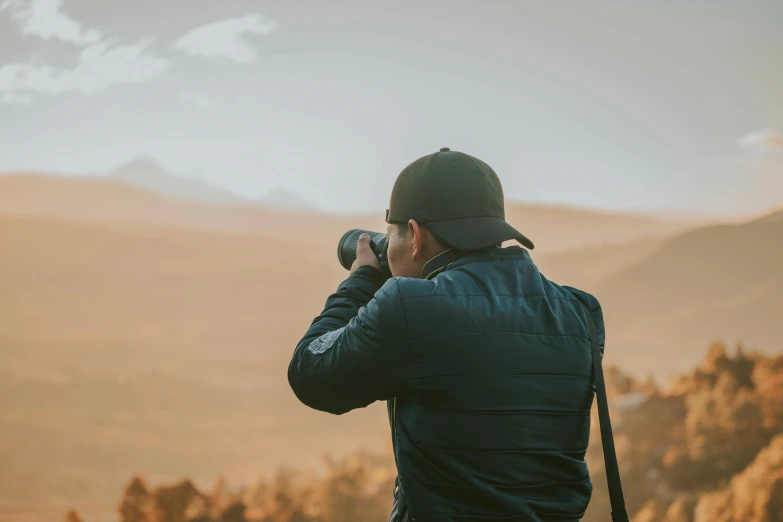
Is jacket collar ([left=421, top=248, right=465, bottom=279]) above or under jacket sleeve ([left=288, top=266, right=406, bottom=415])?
above

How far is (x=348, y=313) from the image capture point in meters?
0.84

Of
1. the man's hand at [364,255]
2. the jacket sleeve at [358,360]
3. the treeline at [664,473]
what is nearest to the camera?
the jacket sleeve at [358,360]

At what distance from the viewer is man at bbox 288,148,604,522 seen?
0.71 m

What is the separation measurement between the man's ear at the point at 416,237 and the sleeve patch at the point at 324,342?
13 cm

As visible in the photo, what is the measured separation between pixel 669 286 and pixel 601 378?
3707mm

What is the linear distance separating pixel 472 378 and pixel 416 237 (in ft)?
0.60

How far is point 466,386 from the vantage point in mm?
709

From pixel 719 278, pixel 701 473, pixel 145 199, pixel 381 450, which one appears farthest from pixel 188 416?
pixel 719 278

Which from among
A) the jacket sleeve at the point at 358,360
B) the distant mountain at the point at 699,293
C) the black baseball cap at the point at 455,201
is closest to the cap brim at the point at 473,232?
the black baseball cap at the point at 455,201

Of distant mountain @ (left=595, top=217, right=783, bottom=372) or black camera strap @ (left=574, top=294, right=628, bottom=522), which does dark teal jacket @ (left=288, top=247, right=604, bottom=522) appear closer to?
black camera strap @ (left=574, top=294, right=628, bottom=522)

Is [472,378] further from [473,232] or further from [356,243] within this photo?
[356,243]

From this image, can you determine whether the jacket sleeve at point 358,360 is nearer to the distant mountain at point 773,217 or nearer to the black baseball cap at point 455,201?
the black baseball cap at point 455,201

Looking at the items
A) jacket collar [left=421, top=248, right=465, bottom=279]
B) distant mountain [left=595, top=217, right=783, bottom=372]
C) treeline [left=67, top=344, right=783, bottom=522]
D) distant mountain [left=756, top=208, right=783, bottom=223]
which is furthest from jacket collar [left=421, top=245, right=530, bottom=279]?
distant mountain [left=756, top=208, right=783, bottom=223]

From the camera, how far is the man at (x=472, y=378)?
71 centimetres
